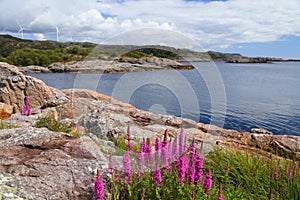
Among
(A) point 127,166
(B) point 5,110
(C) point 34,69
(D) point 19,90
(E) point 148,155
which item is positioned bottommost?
(B) point 5,110

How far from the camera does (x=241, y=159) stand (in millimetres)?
6000

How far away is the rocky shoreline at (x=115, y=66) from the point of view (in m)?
62.3

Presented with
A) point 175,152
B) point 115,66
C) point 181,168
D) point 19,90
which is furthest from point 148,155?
point 115,66

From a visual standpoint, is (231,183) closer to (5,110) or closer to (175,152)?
(175,152)

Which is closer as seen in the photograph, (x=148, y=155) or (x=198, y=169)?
(x=198, y=169)

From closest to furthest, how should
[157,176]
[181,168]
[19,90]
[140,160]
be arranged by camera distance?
A: [181,168], [157,176], [140,160], [19,90]

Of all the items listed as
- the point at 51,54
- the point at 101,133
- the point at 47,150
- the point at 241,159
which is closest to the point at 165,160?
the point at 47,150

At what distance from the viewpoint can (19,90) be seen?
1541 cm

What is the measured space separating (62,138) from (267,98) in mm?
35680

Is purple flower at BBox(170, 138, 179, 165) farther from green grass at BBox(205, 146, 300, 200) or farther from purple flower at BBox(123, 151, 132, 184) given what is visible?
green grass at BBox(205, 146, 300, 200)

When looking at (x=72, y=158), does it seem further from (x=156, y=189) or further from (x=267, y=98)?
(x=267, y=98)

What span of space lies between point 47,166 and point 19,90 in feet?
42.7

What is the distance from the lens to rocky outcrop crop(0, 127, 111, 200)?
11.7ft

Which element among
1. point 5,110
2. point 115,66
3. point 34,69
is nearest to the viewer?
point 5,110
